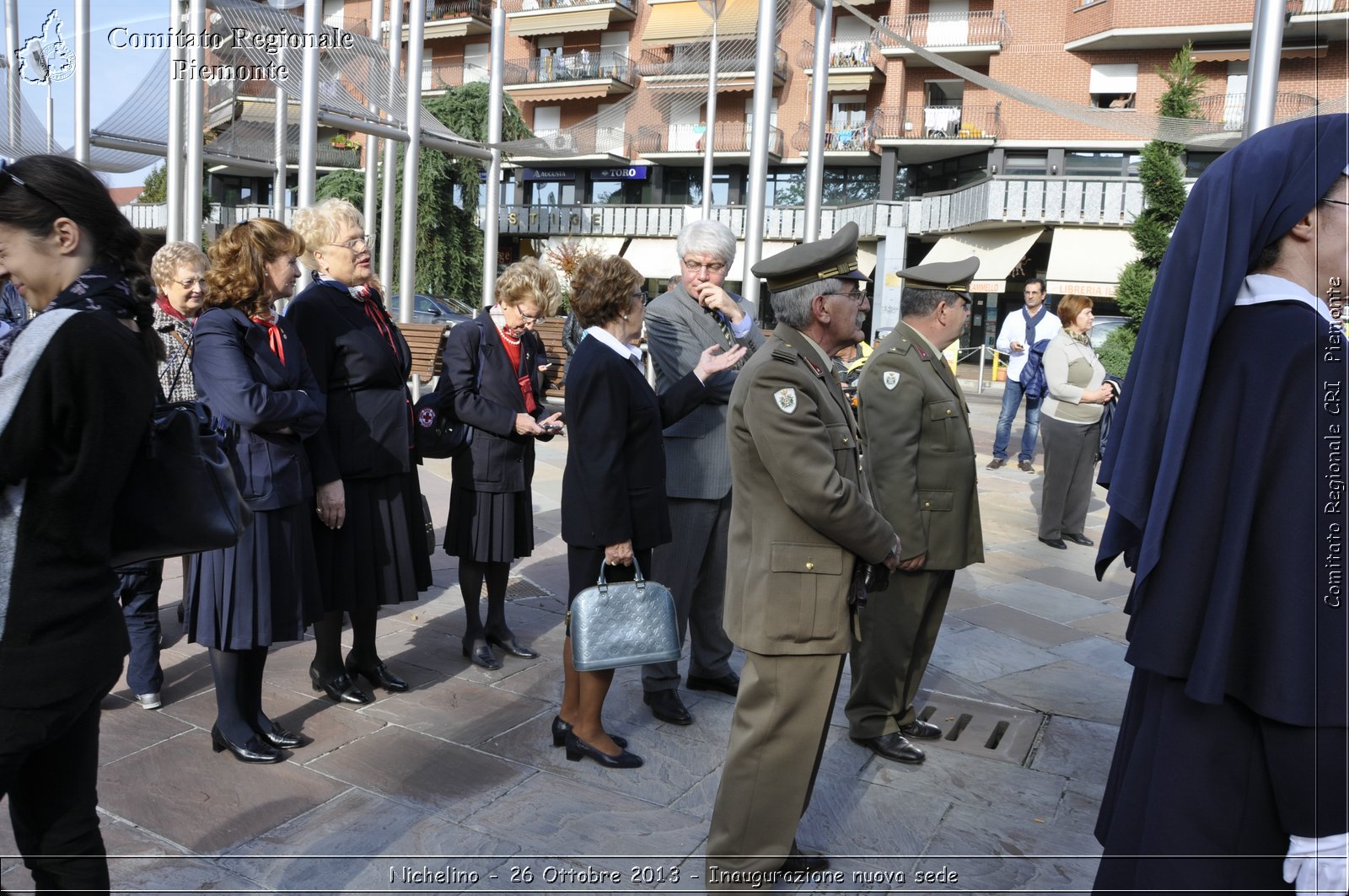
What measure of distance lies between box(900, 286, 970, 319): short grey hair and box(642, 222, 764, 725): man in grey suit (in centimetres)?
69

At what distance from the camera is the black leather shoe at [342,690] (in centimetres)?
425

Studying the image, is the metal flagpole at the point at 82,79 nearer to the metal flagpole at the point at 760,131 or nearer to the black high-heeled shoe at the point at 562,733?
the metal flagpole at the point at 760,131

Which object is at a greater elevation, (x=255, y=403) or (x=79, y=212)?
(x=79, y=212)

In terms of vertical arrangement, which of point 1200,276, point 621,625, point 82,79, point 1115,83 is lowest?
point 621,625

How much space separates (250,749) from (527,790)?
1.00 metres

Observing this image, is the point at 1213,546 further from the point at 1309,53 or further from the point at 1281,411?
the point at 1309,53

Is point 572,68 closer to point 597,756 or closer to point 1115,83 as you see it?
point 1115,83

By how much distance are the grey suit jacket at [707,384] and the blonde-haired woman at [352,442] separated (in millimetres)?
1102

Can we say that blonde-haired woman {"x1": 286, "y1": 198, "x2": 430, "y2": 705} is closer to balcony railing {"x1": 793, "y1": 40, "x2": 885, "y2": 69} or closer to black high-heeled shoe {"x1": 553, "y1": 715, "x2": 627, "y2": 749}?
black high-heeled shoe {"x1": 553, "y1": 715, "x2": 627, "y2": 749}

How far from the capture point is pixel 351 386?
4164 mm

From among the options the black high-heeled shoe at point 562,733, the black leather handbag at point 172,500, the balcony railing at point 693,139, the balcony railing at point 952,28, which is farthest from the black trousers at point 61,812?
the balcony railing at point 693,139

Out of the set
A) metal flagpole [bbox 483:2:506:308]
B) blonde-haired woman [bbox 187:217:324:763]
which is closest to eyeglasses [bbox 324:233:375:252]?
blonde-haired woman [bbox 187:217:324:763]

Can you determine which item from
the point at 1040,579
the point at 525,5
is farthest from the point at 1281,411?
the point at 525,5

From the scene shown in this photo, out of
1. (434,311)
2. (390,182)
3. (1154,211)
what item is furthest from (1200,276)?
(434,311)
